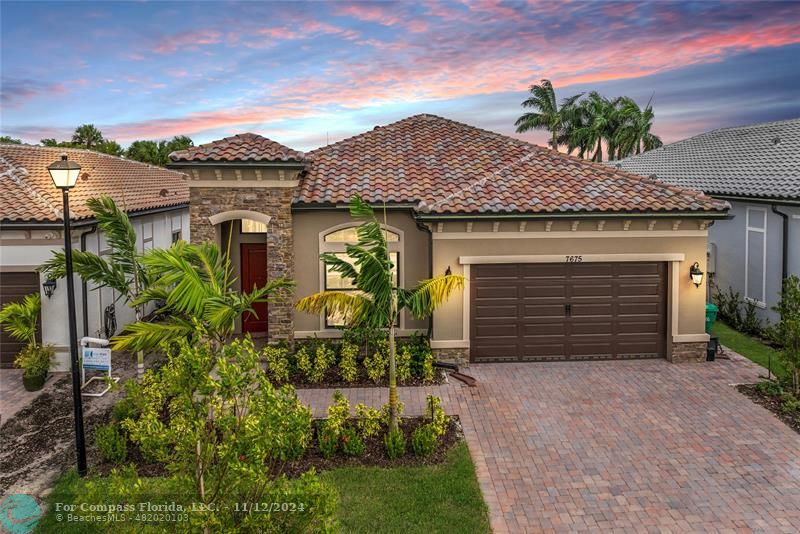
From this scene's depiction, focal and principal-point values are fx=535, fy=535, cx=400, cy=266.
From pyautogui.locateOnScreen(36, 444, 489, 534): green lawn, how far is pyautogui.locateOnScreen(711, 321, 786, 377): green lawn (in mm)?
8340

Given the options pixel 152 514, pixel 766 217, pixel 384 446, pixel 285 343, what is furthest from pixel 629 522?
pixel 766 217

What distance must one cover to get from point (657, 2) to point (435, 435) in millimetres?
12618

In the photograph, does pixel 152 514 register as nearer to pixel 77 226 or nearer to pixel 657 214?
pixel 77 226

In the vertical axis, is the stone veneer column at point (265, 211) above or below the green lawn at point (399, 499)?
above

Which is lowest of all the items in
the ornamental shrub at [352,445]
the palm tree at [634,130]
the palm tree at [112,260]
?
the ornamental shrub at [352,445]

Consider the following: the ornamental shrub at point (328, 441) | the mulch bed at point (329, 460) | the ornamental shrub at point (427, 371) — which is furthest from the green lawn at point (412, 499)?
the ornamental shrub at point (427, 371)

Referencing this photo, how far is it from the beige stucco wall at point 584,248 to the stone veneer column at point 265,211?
12.1 ft

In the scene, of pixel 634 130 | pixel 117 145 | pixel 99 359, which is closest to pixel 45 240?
pixel 99 359

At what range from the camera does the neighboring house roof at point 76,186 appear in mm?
12492

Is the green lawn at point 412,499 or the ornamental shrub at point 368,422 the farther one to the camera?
the ornamental shrub at point 368,422

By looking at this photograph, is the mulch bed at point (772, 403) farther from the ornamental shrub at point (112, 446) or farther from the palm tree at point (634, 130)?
the palm tree at point (634, 130)

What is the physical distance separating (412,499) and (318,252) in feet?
24.5

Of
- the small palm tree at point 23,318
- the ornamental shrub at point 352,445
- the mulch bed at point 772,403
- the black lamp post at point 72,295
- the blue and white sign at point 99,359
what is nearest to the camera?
the black lamp post at point 72,295

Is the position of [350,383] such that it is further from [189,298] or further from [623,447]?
[623,447]
